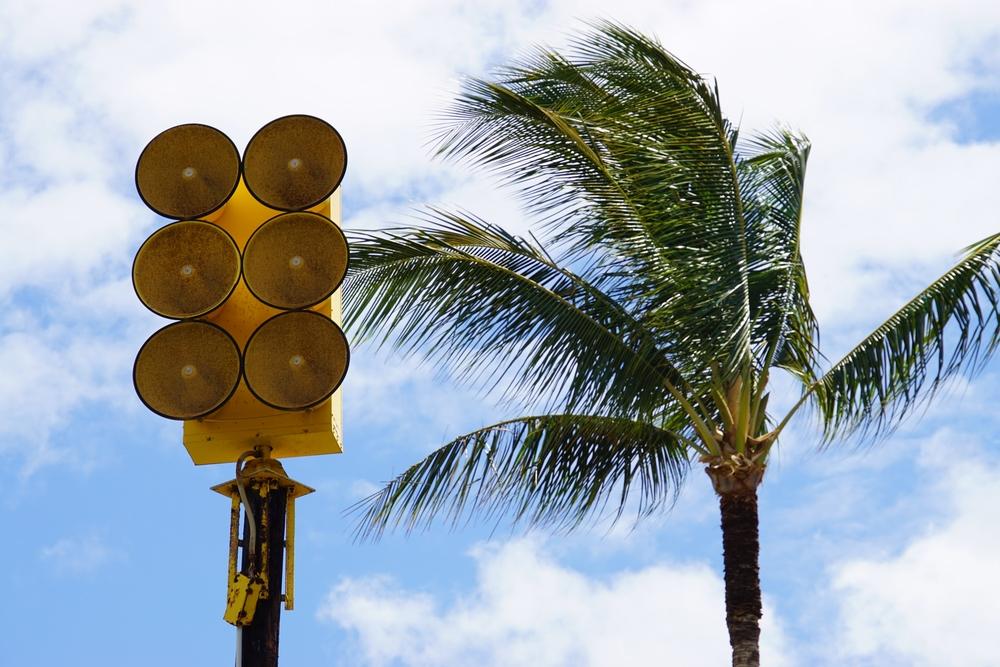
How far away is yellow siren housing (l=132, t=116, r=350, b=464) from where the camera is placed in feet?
18.9

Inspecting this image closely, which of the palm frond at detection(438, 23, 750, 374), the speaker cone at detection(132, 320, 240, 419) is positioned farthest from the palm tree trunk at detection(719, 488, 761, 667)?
the speaker cone at detection(132, 320, 240, 419)

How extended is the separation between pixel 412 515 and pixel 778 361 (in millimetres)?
3088

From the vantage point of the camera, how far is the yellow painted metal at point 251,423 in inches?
229

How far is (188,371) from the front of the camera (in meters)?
5.89

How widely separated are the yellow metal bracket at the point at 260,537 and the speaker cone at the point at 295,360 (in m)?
0.30

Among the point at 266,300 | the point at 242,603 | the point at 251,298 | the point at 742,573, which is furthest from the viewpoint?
the point at 742,573

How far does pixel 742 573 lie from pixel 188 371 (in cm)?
541

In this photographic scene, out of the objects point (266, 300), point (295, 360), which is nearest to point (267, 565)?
point (295, 360)

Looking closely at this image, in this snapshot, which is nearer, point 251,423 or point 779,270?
point 251,423

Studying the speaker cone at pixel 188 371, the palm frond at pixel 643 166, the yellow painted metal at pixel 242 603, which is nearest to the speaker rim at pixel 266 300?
the speaker cone at pixel 188 371

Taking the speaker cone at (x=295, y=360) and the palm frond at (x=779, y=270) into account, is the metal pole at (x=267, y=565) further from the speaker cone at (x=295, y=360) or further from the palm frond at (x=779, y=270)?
the palm frond at (x=779, y=270)

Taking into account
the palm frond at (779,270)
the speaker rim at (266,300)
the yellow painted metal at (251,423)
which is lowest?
the yellow painted metal at (251,423)

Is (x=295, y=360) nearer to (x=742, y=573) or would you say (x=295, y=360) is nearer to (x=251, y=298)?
(x=251, y=298)

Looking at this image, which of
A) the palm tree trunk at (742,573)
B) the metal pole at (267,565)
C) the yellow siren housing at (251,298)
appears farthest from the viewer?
the palm tree trunk at (742,573)
